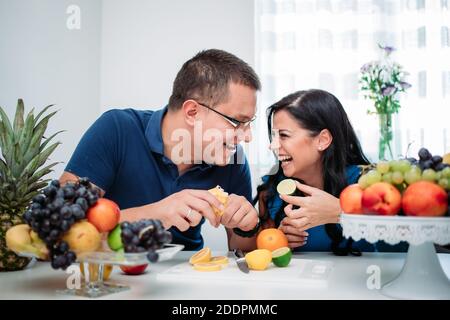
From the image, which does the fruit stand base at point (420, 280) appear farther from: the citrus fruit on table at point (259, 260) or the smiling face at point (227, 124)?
the smiling face at point (227, 124)

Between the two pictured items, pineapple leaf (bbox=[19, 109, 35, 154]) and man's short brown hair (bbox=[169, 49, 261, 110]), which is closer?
pineapple leaf (bbox=[19, 109, 35, 154])

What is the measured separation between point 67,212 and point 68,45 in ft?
7.89

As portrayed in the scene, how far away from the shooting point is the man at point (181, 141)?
1946mm

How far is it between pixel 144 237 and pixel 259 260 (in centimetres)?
41

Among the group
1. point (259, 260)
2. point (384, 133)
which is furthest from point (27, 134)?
point (384, 133)

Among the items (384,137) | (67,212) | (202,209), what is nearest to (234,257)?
(202,209)

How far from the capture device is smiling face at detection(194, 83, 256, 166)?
1.94 m

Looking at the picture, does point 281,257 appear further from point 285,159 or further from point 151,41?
point 151,41

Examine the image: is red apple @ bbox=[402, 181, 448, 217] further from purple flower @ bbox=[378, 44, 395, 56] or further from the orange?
purple flower @ bbox=[378, 44, 395, 56]

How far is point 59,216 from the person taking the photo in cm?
104

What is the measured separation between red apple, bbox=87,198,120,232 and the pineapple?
356 mm

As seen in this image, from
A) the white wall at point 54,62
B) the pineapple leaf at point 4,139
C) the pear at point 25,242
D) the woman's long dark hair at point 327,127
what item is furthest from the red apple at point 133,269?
the white wall at point 54,62

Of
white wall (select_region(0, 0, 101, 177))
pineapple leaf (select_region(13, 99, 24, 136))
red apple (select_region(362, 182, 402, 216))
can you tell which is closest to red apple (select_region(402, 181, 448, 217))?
red apple (select_region(362, 182, 402, 216))

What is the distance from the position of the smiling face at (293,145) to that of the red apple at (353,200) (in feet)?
3.35
